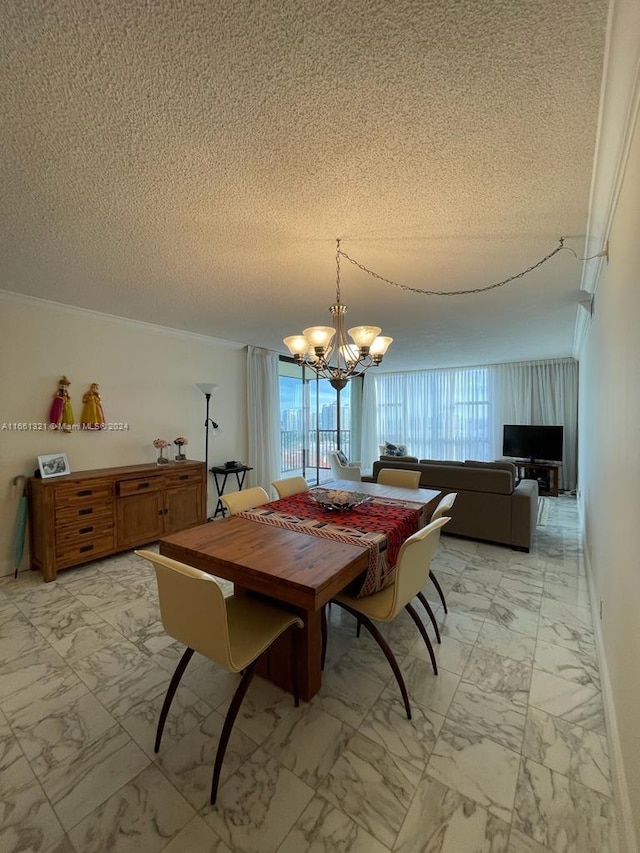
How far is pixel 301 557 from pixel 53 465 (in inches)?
112

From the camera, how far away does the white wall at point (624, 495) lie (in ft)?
3.71

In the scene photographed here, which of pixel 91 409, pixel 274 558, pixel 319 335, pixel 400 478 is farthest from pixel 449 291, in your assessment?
pixel 91 409

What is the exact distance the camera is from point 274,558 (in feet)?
5.19

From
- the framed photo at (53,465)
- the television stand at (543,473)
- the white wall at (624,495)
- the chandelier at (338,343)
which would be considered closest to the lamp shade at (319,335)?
the chandelier at (338,343)

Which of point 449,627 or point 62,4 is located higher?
point 62,4

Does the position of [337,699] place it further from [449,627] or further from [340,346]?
[340,346]

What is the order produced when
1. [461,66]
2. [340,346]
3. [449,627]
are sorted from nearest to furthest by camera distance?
[461,66] < [449,627] < [340,346]

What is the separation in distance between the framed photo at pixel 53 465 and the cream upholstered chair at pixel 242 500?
1.84 m

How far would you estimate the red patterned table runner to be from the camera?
1.79 metres

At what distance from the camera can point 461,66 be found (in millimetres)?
1032

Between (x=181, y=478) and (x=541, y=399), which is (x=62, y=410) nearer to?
(x=181, y=478)

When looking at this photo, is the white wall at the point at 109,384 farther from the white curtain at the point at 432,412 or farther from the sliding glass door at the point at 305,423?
the white curtain at the point at 432,412

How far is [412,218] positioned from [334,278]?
2.79 ft

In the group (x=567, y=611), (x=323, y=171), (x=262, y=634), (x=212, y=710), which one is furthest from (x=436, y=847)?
(x=323, y=171)
